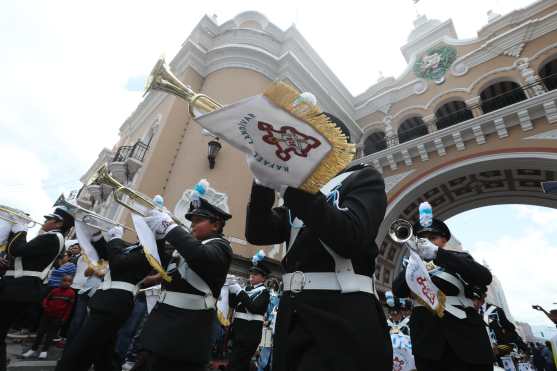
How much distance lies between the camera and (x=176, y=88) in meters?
2.51

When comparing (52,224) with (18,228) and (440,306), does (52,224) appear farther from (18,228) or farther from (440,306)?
(440,306)

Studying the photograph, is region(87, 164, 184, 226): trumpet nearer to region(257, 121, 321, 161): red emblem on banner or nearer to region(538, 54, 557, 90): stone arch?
region(257, 121, 321, 161): red emblem on banner

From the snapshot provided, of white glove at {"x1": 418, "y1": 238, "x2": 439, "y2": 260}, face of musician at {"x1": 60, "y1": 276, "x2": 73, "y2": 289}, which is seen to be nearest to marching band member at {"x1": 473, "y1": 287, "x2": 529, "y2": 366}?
white glove at {"x1": 418, "y1": 238, "x2": 439, "y2": 260}

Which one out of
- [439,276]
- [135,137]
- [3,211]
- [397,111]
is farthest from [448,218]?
[135,137]

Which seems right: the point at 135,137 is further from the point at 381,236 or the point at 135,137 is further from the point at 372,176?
the point at 372,176

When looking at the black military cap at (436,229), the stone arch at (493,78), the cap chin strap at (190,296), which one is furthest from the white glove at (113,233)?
the stone arch at (493,78)

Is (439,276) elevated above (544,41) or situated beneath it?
situated beneath

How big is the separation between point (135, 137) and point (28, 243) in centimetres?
1433

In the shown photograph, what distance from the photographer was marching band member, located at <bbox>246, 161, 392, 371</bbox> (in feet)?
4.45

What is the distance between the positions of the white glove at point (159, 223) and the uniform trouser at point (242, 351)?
3397 millimetres

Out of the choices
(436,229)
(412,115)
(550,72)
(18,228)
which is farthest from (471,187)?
(18,228)

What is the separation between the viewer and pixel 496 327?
620cm

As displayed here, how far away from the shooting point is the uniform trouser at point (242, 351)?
5172 millimetres

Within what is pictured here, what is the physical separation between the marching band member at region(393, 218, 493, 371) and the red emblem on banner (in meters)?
2.19
